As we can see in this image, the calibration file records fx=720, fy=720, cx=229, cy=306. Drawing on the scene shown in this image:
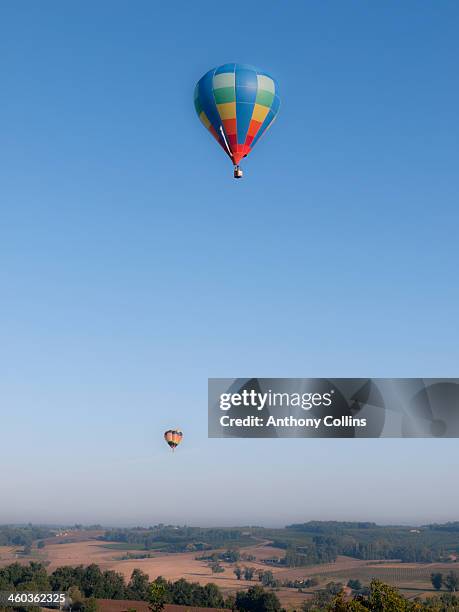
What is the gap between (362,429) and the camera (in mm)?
49094

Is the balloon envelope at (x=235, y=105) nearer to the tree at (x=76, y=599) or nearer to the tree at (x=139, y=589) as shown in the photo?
the tree at (x=76, y=599)

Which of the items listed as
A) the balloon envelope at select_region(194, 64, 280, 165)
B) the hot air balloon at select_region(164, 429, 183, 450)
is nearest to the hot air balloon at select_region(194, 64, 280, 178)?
the balloon envelope at select_region(194, 64, 280, 165)

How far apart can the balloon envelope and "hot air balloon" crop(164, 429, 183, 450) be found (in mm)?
43007

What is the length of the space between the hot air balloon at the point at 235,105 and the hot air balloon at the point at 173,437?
43.0 meters

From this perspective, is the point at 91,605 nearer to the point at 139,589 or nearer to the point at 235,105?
the point at 139,589

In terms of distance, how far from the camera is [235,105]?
5603 cm

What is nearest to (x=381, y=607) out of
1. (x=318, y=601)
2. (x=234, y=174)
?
(x=234, y=174)

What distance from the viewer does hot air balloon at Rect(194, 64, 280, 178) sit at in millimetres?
56062

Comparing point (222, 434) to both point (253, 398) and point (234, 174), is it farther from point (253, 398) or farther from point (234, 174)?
point (234, 174)

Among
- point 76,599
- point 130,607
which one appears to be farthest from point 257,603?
point 76,599

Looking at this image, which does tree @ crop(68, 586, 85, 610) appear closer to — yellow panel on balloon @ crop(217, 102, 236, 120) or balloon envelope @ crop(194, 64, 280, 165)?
balloon envelope @ crop(194, 64, 280, 165)

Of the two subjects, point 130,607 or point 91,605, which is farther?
point 130,607

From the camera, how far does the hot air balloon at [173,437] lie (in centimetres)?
8819

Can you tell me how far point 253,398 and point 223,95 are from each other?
78.1 ft
